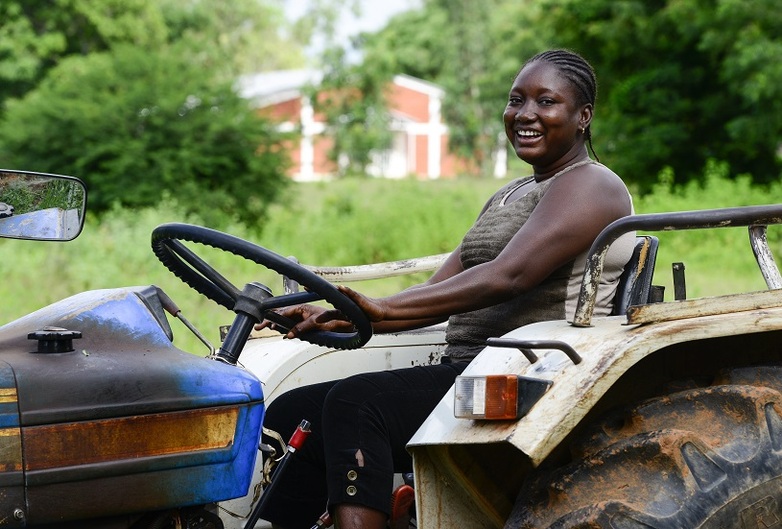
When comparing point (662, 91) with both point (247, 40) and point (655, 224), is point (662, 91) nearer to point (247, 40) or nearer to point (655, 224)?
point (655, 224)

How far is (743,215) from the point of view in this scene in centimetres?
265

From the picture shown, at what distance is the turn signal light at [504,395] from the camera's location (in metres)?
2.51

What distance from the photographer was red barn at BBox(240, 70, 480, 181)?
45.9 meters

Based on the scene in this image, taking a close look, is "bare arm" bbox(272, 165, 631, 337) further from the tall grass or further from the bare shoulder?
the tall grass

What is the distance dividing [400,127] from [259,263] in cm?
4785

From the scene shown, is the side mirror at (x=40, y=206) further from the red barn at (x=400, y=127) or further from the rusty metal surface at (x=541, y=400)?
the red barn at (x=400, y=127)

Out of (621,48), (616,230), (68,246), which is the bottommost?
(68,246)

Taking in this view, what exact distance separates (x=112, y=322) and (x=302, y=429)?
61cm

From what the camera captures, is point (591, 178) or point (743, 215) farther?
point (591, 178)

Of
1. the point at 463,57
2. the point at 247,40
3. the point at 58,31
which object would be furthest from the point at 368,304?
the point at 247,40

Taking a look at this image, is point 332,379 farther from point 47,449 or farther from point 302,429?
point 47,449

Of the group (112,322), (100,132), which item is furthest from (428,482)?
(100,132)

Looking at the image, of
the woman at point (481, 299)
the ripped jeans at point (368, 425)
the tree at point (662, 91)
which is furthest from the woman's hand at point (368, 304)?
the tree at point (662, 91)

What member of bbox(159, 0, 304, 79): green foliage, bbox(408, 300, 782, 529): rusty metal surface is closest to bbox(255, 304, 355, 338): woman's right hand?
bbox(408, 300, 782, 529): rusty metal surface
